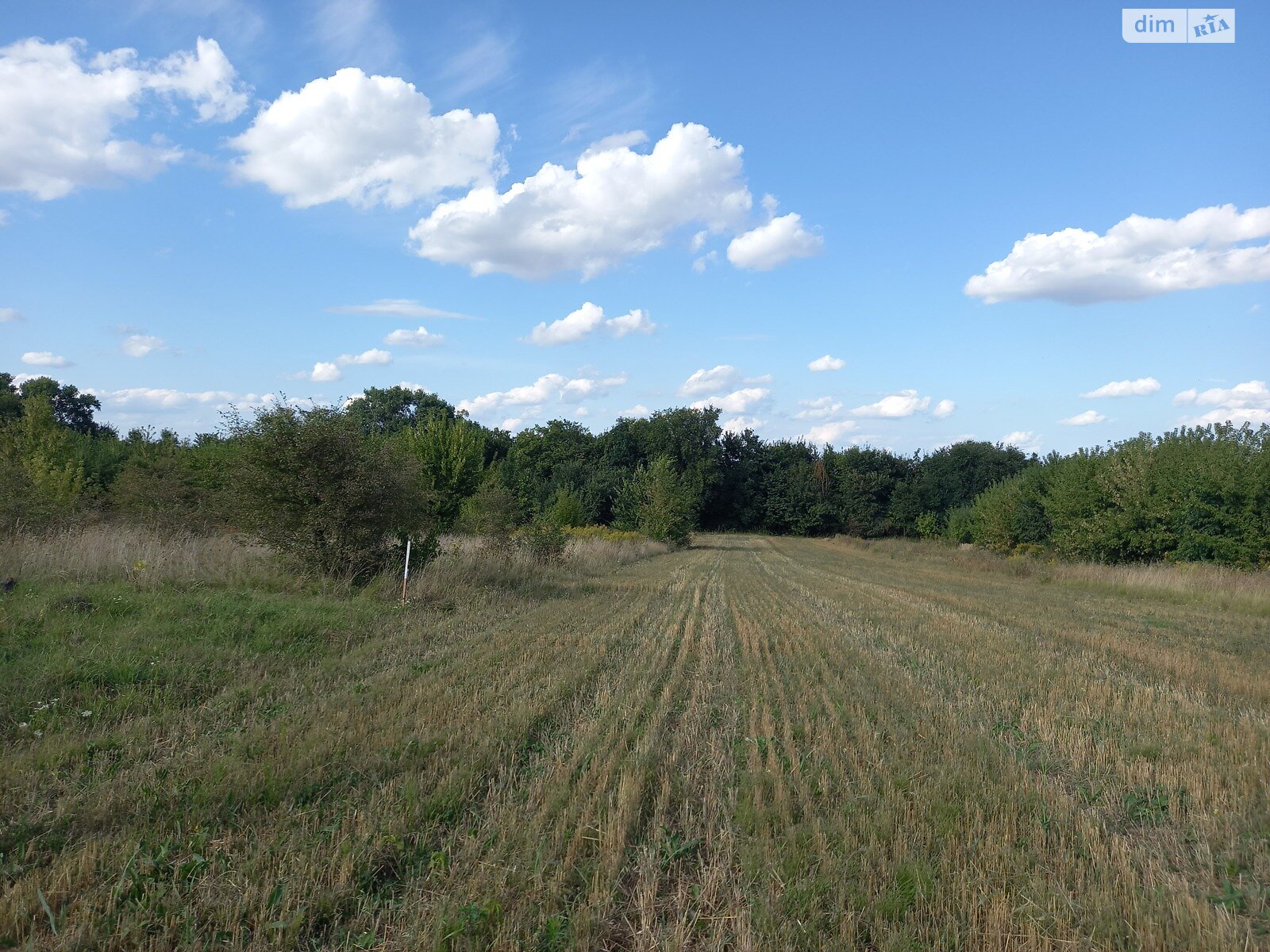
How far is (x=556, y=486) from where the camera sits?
54.5 m

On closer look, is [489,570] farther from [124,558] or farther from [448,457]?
[448,457]

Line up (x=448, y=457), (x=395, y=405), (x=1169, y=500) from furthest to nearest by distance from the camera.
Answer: (x=395, y=405)
(x=1169, y=500)
(x=448, y=457)

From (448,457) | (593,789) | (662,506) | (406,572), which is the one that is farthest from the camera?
(662,506)

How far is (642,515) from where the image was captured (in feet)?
153

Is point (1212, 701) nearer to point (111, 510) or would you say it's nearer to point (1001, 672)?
point (1001, 672)

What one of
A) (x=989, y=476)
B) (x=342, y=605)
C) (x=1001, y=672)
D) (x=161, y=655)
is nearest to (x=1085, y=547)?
(x=1001, y=672)

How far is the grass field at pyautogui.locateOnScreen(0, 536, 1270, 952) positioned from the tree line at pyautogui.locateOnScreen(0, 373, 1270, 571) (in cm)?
334

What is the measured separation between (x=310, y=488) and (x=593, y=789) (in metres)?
10.1

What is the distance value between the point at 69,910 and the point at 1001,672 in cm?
947

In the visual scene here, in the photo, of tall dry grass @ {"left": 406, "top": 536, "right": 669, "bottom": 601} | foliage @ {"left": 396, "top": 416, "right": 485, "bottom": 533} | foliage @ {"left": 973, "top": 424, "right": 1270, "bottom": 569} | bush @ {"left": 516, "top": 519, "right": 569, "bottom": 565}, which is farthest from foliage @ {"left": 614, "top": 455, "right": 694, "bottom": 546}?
bush @ {"left": 516, "top": 519, "right": 569, "bottom": 565}

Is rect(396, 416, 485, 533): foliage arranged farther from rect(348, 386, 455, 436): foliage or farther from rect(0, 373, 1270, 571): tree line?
rect(348, 386, 455, 436): foliage

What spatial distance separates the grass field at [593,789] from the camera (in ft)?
11.7

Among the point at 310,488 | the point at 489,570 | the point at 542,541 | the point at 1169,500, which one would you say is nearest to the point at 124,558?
the point at 310,488

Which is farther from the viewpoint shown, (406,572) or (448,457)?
(448,457)
